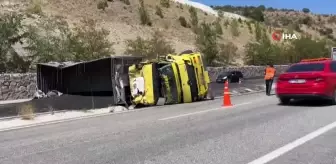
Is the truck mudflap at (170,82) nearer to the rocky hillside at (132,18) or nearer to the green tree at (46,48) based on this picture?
the green tree at (46,48)

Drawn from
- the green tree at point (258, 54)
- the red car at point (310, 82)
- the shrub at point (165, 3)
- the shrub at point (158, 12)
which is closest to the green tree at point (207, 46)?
the green tree at point (258, 54)

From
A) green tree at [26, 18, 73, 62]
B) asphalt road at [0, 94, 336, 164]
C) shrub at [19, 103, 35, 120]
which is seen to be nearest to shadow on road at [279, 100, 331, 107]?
asphalt road at [0, 94, 336, 164]

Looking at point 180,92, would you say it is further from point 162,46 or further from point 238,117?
point 162,46

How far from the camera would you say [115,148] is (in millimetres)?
9461

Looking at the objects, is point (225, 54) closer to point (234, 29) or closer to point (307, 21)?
point (234, 29)

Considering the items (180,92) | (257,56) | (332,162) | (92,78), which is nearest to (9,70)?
(92,78)

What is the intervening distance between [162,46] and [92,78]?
64.8 ft

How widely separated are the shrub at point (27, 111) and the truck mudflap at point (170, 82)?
18.2 feet

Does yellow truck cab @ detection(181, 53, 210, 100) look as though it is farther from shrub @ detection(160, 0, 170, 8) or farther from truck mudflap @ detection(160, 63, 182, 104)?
shrub @ detection(160, 0, 170, 8)

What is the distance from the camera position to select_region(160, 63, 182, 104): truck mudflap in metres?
20.7

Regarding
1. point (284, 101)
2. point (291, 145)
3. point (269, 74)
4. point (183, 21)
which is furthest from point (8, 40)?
point (183, 21)

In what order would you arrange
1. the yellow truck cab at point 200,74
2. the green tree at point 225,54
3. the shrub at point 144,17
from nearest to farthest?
the yellow truck cab at point 200,74, the green tree at point 225,54, the shrub at point 144,17

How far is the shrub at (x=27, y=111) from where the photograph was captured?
16.3 meters

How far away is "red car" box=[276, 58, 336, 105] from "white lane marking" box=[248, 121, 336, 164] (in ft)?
14.9
